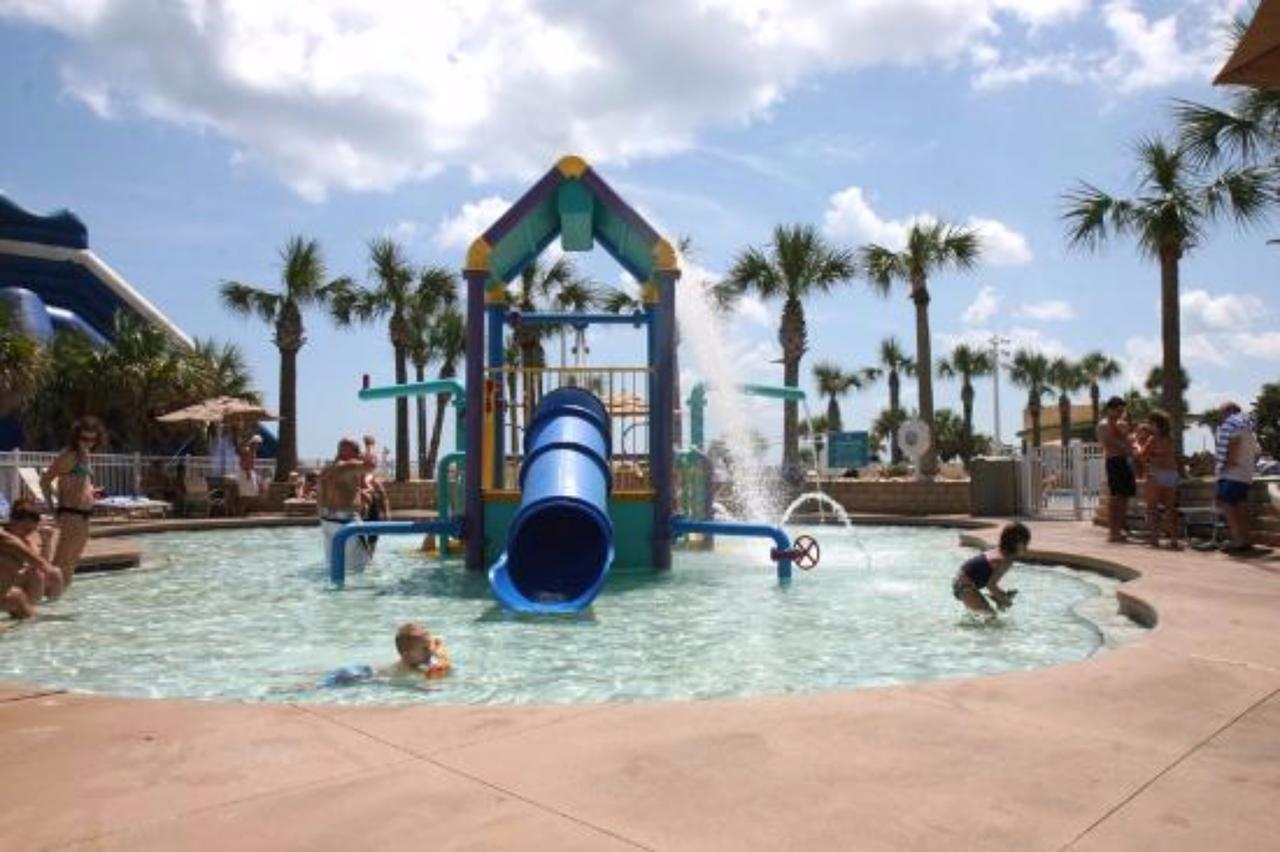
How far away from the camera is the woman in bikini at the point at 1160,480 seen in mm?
11531

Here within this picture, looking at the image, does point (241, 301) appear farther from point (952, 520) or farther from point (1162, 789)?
point (1162, 789)

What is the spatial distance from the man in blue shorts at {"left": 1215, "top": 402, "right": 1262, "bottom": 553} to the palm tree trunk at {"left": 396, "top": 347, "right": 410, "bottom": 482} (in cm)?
2479

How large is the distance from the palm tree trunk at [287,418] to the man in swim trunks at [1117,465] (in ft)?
69.8

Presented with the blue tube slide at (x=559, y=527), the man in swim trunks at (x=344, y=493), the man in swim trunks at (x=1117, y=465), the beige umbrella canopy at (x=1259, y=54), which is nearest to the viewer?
the beige umbrella canopy at (x=1259, y=54)

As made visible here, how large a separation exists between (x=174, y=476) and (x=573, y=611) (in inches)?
755

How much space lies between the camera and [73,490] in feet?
28.4

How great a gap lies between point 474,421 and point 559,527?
169 centimetres

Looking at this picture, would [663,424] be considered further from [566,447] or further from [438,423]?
[438,423]

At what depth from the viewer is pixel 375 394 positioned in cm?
1191

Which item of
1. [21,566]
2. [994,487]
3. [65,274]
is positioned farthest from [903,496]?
[65,274]

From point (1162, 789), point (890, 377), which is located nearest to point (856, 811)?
point (1162, 789)

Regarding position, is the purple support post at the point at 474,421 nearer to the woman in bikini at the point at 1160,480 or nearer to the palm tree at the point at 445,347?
the woman in bikini at the point at 1160,480

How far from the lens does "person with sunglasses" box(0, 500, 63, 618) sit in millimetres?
7570

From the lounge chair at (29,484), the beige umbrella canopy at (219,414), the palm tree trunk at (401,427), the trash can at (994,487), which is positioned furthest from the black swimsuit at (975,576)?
the palm tree trunk at (401,427)
